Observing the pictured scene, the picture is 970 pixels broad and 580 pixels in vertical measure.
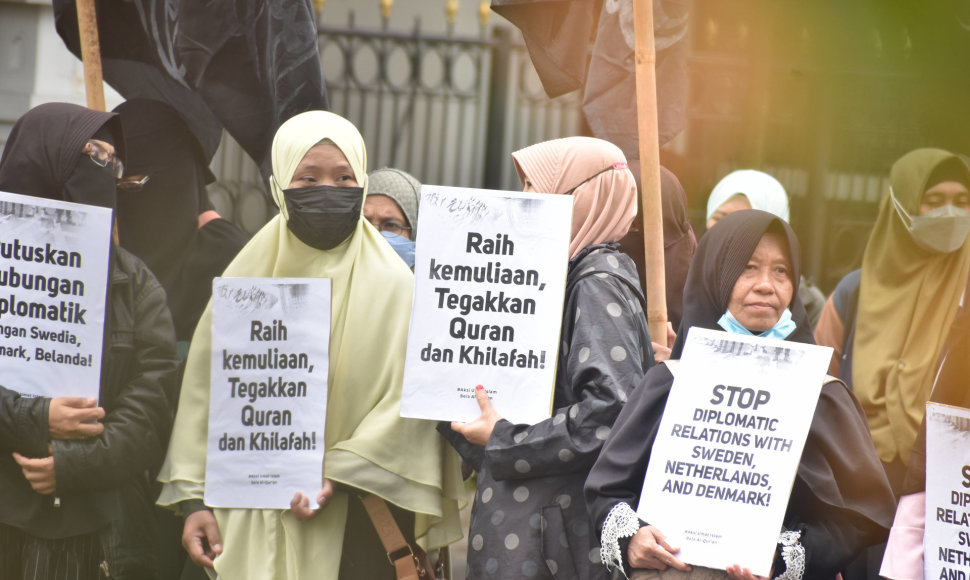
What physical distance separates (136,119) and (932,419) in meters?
3.02

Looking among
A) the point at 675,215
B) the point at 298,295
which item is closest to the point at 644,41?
the point at 675,215

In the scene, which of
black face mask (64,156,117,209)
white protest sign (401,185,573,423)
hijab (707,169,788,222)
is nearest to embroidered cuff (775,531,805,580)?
white protest sign (401,185,573,423)

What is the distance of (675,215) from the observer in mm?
4328

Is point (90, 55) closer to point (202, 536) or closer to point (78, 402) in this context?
point (78, 402)

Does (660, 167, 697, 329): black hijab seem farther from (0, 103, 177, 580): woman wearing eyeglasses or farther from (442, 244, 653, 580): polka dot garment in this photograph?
(0, 103, 177, 580): woman wearing eyeglasses

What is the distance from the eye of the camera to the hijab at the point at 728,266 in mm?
3088

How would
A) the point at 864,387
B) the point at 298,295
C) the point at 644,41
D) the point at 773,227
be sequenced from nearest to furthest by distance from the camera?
the point at 773,227 → the point at 298,295 → the point at 644,41 → the point at 864,387

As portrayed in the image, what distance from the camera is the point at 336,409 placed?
351 centimetres

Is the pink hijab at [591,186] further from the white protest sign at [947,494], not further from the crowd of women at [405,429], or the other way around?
the white protest sign at [947,494]

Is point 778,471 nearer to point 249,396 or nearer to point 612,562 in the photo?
point 612,562

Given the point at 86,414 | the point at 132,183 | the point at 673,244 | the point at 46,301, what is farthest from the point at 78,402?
the point at 673,244

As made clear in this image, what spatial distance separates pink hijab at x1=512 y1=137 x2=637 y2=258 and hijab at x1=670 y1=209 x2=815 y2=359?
34 cm

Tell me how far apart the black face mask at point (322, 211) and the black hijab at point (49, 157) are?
59 centimetres

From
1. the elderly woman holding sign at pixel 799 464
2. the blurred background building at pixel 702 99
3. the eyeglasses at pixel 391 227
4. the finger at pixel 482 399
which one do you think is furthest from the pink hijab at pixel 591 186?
the blurred background building at pixel 702 99
